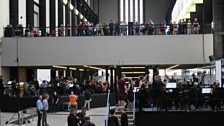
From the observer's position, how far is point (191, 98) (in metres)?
21.8

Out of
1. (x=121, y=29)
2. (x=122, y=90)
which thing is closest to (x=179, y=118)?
(x=122, y=90)

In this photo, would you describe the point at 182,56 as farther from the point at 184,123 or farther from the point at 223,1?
the point at 184,123

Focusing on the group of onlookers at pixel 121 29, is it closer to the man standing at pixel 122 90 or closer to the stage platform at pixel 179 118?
the man standing at pixel 122 90

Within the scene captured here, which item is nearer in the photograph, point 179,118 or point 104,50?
point 179,118

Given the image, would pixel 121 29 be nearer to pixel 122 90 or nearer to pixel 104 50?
pixel 104 50

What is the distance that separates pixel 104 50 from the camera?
3316 centimetres

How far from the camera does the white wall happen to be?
32469 mm

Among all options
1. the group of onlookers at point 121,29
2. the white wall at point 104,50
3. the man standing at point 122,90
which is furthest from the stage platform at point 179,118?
the group of onlookers at point 121,29

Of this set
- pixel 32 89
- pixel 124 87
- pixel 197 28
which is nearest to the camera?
pixel 124 87

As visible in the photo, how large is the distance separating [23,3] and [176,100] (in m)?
18.8

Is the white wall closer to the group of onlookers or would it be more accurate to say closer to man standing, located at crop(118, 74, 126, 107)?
the group of onlookers

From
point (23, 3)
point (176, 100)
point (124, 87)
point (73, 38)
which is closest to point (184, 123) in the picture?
point (176, 100)

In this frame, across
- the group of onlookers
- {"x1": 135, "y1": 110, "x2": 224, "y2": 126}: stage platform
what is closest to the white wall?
the group of onlookers

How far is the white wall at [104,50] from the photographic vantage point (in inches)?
1278
